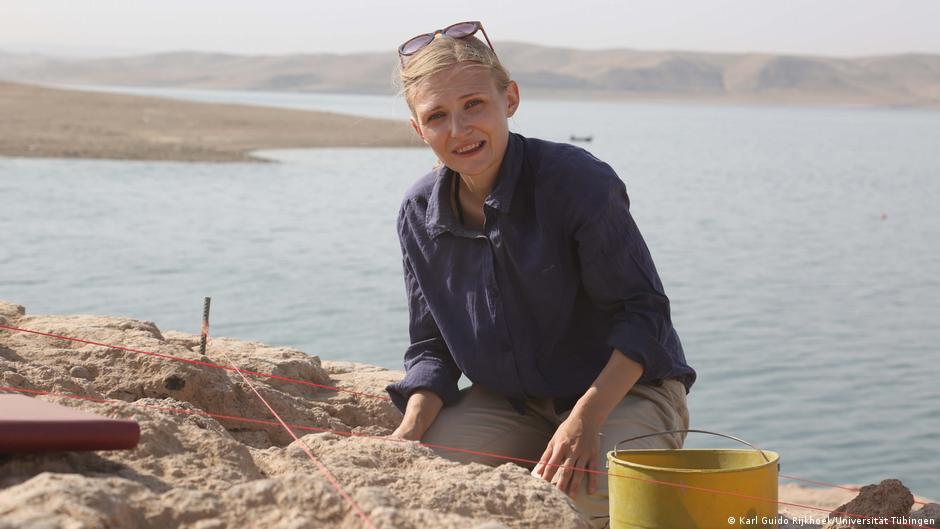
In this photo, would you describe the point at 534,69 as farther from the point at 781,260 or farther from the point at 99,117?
the point at 781,260

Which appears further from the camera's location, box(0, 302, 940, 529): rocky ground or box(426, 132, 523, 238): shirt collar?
box(426, 132, 523, 238): shirt collar

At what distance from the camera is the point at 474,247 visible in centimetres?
319

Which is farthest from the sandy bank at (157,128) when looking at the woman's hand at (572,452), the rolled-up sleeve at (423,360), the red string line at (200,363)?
the woman's hand at (572,452)

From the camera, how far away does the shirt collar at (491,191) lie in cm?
309

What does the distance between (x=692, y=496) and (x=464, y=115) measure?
3.81ft

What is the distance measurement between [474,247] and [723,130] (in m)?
55.1

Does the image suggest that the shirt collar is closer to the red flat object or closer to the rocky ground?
the rocky ground

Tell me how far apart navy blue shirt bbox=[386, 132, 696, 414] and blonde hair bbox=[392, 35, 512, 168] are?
0.19 metres

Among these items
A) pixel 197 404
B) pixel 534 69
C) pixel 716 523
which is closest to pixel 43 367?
pixel 197 404

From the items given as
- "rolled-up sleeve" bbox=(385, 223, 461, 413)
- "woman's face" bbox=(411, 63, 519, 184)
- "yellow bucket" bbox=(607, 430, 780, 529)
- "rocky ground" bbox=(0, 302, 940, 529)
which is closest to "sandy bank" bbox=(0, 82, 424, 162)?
"rocky ground" bbox=(0, 302, 940, 529)

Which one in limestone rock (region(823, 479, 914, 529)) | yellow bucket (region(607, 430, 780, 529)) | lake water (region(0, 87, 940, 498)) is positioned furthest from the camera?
lake water (region(0, 87, 940, 498))

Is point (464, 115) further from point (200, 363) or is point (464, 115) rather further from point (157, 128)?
point (157, 128)

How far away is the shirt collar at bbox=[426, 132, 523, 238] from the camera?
3.09 m

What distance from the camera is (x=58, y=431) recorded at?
1.98 metres
